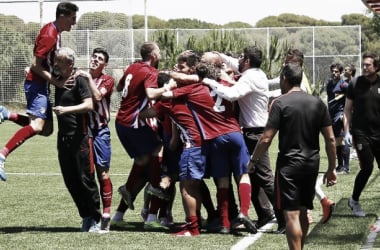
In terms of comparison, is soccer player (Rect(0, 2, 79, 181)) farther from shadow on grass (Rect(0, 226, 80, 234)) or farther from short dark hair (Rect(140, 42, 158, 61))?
short dark hair (Rect(140, 42, 158, 61))

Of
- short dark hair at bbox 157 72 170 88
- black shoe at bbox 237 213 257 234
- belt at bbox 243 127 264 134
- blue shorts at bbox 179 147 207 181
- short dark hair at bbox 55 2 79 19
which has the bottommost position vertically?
black shoe at bbox 237 213 257 234

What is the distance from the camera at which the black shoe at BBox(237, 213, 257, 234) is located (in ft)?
34.8

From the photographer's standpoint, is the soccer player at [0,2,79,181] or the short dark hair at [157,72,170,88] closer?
the soccer player at [0,2,79,181]

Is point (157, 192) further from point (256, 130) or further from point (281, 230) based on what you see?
point (281, 230)

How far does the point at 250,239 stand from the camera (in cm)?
1048

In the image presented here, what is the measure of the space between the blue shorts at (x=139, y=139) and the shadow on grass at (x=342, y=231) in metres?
2.13

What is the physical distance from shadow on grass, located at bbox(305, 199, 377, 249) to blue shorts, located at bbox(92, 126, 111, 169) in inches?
96.9

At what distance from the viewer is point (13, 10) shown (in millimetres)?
44250

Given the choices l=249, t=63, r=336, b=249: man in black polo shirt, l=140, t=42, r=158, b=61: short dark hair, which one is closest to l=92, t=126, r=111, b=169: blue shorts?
l=140, t=42, r=158, b=61: short dark hair

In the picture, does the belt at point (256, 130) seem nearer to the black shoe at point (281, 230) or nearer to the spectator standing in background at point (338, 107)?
the black shoe at point (281, 230)

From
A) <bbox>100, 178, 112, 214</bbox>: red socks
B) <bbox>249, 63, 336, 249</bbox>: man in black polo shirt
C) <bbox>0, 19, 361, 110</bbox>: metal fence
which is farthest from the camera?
<bbox>0, 19, 361, 110</bbox>: metal fence

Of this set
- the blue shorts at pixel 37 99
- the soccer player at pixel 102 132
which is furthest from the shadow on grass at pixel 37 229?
the blue shorts at pixel 37 99

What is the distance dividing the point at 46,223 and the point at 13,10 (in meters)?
33.6

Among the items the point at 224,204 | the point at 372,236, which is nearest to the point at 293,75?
the point at 224,204
